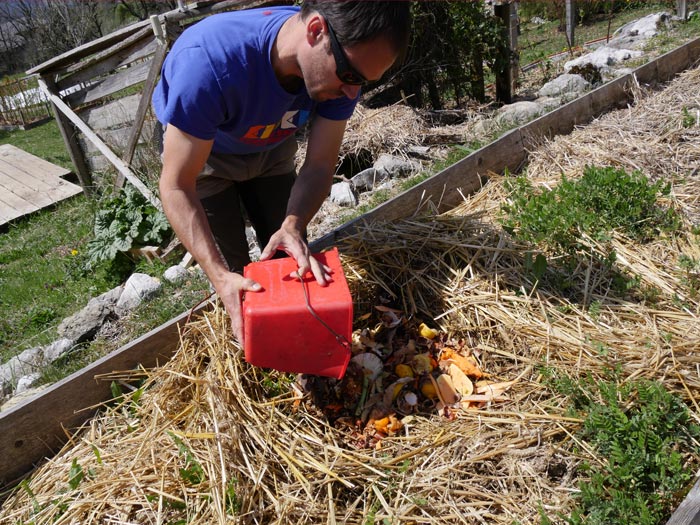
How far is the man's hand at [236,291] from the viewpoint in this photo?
2.00 metres

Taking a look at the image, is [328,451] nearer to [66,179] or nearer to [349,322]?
[349,322]

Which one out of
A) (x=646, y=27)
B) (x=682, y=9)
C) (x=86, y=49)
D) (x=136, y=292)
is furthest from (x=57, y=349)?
(x=682, y=9)

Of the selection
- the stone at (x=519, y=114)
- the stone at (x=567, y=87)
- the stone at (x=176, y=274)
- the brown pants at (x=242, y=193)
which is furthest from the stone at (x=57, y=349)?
the stone at (x=567, y=87)

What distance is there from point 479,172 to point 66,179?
6412 mm

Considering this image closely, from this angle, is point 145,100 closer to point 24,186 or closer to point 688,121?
point 24,186

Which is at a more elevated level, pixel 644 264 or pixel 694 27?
pixel 644 264

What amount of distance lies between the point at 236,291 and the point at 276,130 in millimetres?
820

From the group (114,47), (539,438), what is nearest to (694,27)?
(114,47)

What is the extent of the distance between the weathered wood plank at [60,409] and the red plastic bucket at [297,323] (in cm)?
81

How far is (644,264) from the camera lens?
2.96m

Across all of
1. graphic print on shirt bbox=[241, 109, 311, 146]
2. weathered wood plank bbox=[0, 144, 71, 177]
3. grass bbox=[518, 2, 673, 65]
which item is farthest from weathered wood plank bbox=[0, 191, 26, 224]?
grass bbox=[518, 2, 673, 65]

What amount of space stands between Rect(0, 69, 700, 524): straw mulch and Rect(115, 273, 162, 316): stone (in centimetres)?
154

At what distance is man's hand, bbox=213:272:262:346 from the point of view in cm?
200

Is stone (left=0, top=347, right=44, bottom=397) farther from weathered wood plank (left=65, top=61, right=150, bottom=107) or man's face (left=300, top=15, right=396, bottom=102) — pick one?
weathered wood plank (left=65, top=61, right=150, bottom=107)
